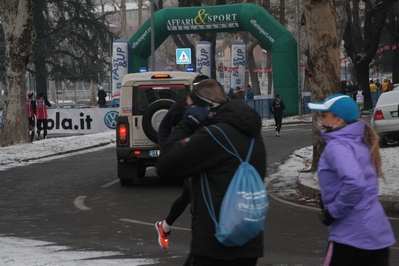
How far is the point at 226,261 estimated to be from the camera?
17.4 ft

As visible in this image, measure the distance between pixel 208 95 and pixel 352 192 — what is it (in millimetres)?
1017

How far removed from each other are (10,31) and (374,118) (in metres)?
11.5

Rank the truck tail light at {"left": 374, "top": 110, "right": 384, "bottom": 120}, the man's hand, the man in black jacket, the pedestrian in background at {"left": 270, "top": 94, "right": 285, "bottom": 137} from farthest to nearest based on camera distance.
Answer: the pedestrian in background at {"left": 270, "top": 94, "right": 285, "bottom": 137}
the truck tail light at {"left": 374, "top": 110, "right": 384, "bottom": 120}
the man's hand
the man in black jacket

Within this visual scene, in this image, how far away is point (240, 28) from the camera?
40625mm

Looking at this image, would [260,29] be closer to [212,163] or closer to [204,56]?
[204,56]

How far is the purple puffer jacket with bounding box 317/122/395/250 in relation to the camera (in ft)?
17.1

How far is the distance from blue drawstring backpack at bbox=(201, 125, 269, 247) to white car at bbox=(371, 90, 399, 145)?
722 inches

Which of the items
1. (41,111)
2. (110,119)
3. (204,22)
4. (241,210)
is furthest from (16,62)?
(241,210)

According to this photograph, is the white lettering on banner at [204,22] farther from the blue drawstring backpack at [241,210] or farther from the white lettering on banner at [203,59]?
the blue drawstring backpack at [241,210]

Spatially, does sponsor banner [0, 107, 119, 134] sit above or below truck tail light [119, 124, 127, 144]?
below

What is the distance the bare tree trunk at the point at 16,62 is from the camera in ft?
93.3

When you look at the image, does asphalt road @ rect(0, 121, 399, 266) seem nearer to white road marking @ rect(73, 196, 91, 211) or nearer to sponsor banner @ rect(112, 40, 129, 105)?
white road marking @ rect(73, 196, 91, 211)

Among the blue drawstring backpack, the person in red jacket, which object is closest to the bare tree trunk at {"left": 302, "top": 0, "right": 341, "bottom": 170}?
the blue drawstring backpack

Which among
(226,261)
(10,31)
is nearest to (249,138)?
(226,261)
